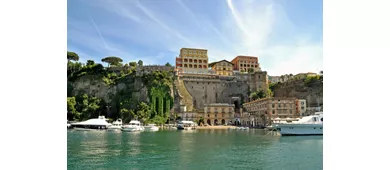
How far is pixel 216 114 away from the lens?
71.2 feet

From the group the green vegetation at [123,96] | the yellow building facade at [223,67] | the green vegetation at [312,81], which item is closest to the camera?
the green vegetation at [123,96]

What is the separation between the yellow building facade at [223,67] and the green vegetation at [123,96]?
19.3ft

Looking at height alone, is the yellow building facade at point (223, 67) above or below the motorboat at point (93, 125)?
above

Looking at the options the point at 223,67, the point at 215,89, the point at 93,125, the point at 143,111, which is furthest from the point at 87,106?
the point at 223,67

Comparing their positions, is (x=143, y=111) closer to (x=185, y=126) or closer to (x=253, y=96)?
(x=185, y=126)

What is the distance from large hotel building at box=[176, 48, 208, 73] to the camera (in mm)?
24125

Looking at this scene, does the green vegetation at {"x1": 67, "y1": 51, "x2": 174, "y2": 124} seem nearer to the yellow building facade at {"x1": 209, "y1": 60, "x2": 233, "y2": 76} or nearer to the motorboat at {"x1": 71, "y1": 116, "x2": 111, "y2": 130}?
the motorboat at {"x1": 71, "y1": 116, "x2": 111, "y2": 130}

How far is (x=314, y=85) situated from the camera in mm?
20172

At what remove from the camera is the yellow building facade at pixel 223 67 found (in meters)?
26.6

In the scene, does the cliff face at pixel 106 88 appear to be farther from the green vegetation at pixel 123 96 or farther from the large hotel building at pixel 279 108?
the large hotel building at pixel 279 108

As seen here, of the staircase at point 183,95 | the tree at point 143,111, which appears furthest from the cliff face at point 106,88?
the staircase at point 183,95
